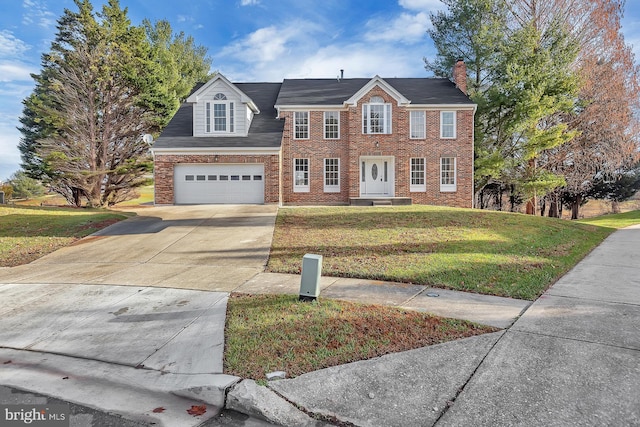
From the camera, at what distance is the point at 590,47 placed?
86.8 feet

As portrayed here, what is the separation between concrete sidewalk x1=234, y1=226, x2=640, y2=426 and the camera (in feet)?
10.1

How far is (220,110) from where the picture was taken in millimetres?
20641

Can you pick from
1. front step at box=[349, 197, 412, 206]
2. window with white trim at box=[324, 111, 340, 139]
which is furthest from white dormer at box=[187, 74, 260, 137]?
front step at box=[349, 197, 412, 206]

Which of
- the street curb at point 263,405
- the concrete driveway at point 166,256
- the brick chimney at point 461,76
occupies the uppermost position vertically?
the brick chimney at point 461,76

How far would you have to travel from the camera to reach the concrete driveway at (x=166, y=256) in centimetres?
740

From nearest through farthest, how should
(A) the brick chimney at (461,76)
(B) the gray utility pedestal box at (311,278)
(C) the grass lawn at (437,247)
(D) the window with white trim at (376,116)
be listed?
(B) the gray utility pedestal box at (311,278), (C) the grass lawn at (437,247), (D) the window with white trim at (376,116), (A) the brick chimney at (461,76)

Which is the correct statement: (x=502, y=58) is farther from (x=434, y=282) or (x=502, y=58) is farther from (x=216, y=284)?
(x=216, y=284)

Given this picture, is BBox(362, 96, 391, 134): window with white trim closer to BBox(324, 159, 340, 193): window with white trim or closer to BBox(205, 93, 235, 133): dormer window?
BBox(324, 159, 340, 193): window with white trim

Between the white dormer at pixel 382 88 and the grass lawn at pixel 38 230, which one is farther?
the white dormer at pixel 382 88

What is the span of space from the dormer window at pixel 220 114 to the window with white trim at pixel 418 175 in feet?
34.3

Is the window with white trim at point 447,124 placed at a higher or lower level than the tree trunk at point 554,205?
higher

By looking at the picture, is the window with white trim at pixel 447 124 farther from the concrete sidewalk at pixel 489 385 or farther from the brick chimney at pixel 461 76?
the concrete sidewalk at pixel 489 385

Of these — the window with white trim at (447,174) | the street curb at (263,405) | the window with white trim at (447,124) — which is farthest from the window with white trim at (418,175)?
the street curb at (263,405)

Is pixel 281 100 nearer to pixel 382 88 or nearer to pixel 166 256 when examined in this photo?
pixel 382 88
